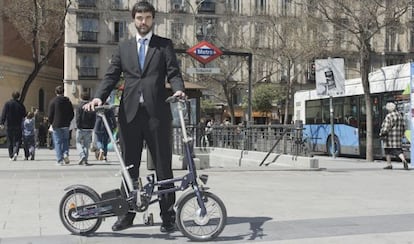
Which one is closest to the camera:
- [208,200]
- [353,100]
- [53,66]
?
[208,200]

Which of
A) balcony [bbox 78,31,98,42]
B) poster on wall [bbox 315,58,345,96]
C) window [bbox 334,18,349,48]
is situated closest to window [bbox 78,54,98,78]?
balcony [bbox 78,31,98,42]

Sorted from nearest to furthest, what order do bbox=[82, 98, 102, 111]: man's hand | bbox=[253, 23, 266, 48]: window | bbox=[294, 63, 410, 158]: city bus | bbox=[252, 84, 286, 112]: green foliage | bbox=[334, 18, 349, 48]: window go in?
1. bbox=[82, 98, 102, 111]: man's hand
2. bbox=[294, 63, 410, 158]: city bus
3. bbox=[334, 18, 349, 48]: window
4. bbox=[253, 23, 266, 48]: window
5. bbox=[252, 84, 286, 112]: green foliage

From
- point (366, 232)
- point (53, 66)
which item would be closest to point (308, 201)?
point (366, 232)

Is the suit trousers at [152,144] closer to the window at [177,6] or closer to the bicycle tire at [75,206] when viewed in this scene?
the bicycle tire at [75,206]

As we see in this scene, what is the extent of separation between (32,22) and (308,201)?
85.9 ft

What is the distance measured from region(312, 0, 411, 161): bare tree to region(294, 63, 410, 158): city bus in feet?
3.26

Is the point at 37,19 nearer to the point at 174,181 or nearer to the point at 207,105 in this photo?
the point at 174,181

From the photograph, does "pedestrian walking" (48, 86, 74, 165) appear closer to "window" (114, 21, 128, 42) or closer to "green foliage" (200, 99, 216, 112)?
"green foliage" (200, 99, 216, 112)

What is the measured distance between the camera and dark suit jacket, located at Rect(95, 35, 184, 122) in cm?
603

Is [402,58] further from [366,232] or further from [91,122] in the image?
[366,232]

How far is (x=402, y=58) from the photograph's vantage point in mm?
62031

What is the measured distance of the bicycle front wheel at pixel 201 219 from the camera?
5.75m

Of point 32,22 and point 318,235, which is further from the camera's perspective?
point 32,22

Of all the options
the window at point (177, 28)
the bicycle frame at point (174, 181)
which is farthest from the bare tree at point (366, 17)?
the window at point (177, 28)
